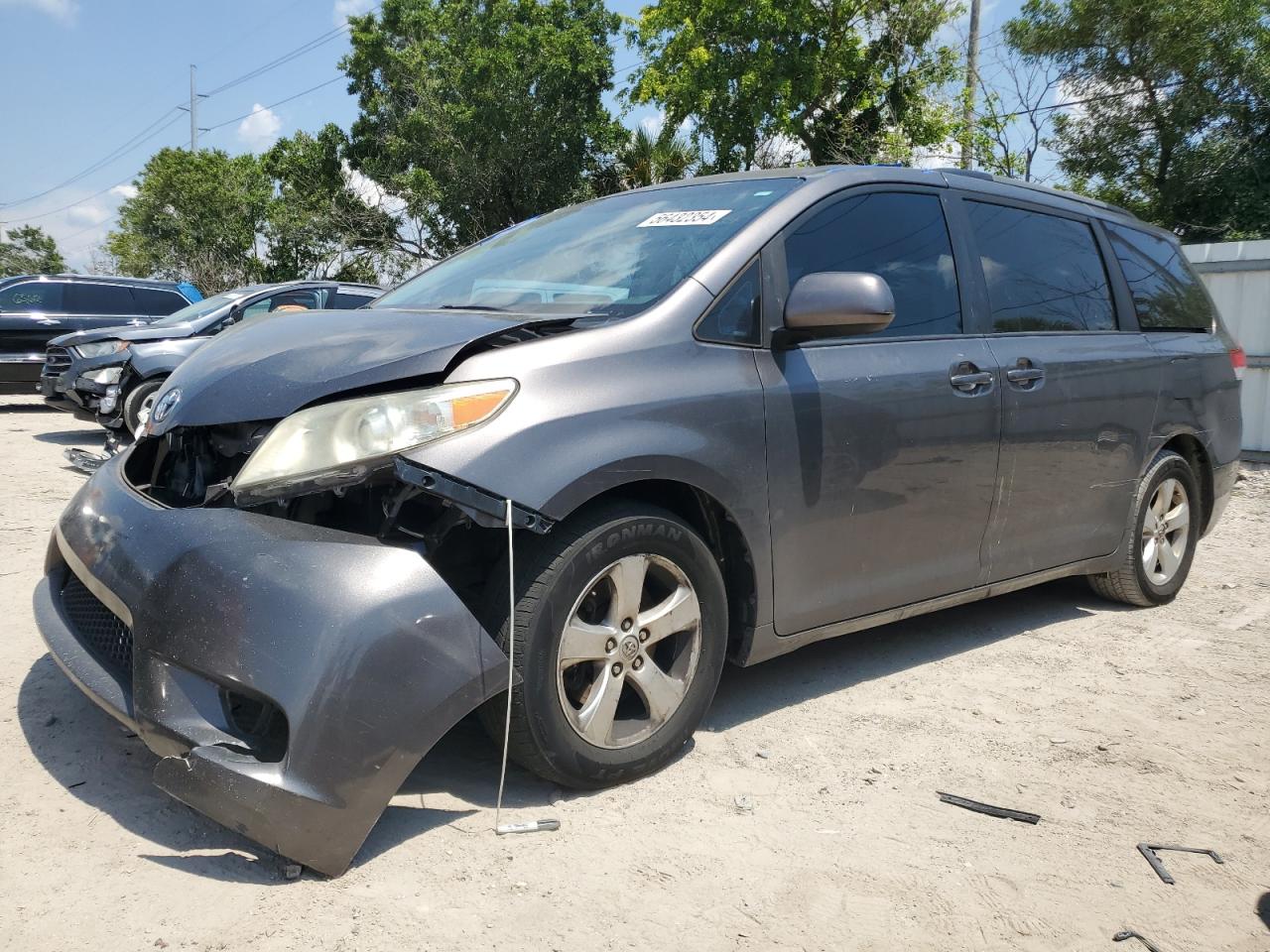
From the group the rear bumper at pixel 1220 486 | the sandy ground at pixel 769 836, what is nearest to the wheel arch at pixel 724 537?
the sandy ground at pixel 769 836

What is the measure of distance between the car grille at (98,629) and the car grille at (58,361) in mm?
8091

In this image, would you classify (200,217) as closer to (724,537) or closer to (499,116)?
(499,116)

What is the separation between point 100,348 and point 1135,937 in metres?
10.00

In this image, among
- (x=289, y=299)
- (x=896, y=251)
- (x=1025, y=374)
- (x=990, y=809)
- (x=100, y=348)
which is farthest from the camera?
(x=289, y=299)

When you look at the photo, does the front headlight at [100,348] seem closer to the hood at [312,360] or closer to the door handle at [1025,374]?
the hood at [312,360]

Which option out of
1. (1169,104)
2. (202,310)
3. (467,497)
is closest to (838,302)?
(467,497)

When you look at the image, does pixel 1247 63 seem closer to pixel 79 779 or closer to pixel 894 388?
pixel 894 388

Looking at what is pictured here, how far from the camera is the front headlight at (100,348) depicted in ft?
32.4

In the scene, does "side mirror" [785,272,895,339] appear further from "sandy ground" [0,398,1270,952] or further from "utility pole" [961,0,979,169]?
"utility pole" [961,0,979,169]

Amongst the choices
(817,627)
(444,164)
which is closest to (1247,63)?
(444,164)

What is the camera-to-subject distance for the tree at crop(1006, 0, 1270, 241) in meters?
19.0

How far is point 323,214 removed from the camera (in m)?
29.9

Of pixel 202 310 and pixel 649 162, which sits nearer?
pixel 202 310

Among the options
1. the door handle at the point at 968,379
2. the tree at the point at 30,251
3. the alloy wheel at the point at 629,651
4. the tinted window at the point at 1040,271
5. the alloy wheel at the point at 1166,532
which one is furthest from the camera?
the tree at the point at 30,251
